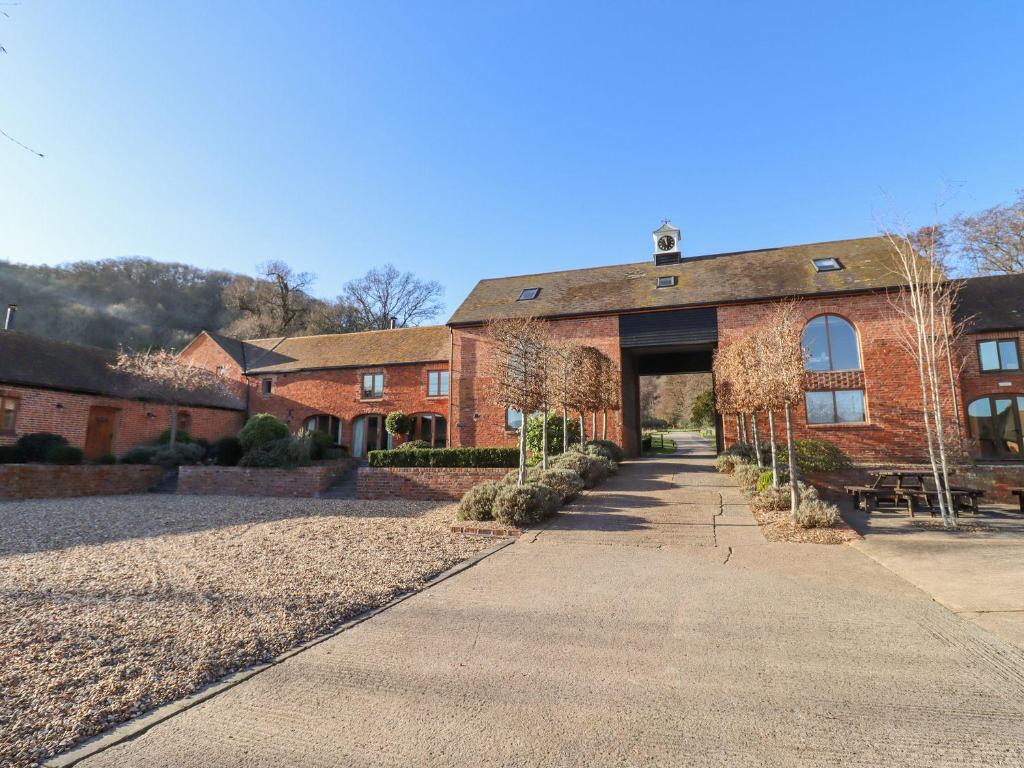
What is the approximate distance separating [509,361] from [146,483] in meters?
12.0

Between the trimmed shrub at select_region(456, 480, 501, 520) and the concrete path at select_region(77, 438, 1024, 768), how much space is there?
10.1 ft

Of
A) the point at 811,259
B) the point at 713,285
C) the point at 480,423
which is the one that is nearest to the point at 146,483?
the point at 480,423

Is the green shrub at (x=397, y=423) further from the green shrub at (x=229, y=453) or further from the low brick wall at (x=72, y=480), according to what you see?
the low brick wall at (x=72, y=480)

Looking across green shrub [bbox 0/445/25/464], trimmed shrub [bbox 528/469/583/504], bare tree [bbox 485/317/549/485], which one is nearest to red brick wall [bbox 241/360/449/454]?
green shrub [bbox 0/445/25/464]

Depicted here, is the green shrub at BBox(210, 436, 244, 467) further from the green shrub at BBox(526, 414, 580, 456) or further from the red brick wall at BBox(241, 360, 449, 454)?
the green shrub at BBox(526, 414, 580, 456)

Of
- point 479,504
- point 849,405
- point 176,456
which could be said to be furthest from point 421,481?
point 849,405

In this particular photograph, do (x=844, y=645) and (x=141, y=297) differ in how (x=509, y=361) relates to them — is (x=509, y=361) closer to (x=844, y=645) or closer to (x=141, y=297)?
(x=844, y=645)

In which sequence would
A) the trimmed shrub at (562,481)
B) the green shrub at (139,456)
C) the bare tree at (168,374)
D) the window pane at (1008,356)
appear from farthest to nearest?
the bare tree at (168,374) → the green shrub at (139,456) → the window pane at (1008,356) → the trimmed shrub at (562,481)

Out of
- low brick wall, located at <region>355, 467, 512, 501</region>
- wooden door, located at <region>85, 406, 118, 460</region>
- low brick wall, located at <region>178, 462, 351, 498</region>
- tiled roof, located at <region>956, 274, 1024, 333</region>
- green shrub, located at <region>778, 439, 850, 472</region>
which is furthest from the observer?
wooden door, located at <region>85, 406, 118, 460</region>

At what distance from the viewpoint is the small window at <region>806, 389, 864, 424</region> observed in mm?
16234

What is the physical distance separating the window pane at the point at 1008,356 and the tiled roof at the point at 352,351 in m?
19.5

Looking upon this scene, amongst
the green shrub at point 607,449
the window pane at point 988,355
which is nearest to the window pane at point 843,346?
the window pane at point 988,355

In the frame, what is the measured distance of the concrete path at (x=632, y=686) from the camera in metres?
2.33

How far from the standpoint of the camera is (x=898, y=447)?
15.5m
